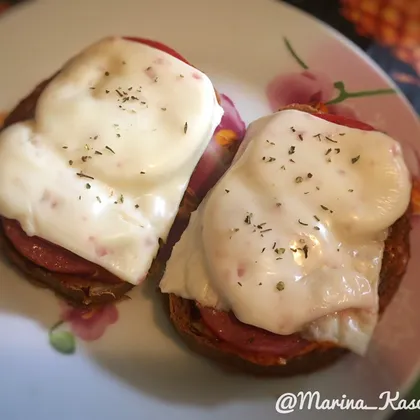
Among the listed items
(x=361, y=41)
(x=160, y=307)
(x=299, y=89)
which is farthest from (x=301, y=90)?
(x=160, y=307)

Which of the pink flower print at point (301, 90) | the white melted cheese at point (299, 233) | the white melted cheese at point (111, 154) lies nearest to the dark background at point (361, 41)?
the pink flower print at point (301, 90)

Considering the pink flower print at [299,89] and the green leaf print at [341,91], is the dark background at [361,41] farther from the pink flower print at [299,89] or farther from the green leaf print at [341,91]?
the pink flower print at [299,89]

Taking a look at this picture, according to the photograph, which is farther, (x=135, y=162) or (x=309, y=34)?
(x=309, y=34)

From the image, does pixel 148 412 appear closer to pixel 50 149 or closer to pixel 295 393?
pixel 295 393

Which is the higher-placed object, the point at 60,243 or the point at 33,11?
the point at 33,11

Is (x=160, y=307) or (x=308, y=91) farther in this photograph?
(x=308, y=91)

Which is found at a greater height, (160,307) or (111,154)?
(111,154)

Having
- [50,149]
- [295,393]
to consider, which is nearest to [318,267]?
[295,393]

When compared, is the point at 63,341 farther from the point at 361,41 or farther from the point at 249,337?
the point at 361,41
